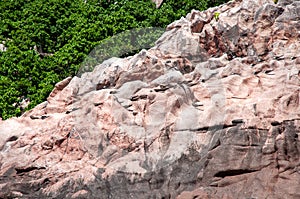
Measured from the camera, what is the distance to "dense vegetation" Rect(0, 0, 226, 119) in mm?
22875

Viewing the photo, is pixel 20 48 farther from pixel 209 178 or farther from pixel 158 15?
pixel 209 178

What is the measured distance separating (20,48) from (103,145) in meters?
12.4

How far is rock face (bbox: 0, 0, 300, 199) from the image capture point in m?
13.1

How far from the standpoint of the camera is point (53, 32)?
2688 centimetres

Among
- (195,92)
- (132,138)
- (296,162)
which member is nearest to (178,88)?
(195,92)

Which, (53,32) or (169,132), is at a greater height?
(53,32)

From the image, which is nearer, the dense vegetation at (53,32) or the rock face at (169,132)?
the rock face at (169,132)

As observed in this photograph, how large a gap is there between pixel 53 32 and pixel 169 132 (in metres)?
14.5

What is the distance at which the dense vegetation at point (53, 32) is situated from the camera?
75.0 feet

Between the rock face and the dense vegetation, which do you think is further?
the dense vegetation

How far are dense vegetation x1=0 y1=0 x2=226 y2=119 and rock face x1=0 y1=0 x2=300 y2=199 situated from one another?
5.10 metres

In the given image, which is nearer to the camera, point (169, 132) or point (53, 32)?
point (169, 132)

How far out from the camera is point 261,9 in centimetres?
1916

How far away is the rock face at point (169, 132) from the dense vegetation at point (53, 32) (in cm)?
510
